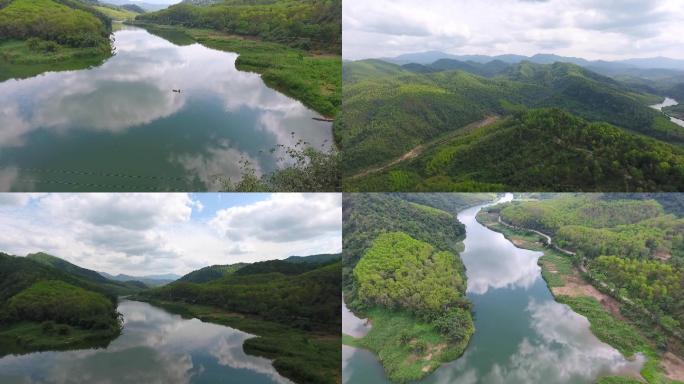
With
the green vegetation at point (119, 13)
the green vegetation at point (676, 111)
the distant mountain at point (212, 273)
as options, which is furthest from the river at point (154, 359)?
the green vegetation at point (676, 111)

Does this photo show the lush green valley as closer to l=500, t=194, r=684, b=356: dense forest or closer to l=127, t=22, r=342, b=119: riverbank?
l=500, t=194, r=684, b=356: dense forest

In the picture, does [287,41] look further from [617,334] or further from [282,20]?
[617,334]

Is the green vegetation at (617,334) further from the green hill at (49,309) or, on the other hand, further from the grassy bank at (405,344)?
the green hill at (49,309)

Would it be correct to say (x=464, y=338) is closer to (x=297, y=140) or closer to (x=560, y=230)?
(x=560, y=230)

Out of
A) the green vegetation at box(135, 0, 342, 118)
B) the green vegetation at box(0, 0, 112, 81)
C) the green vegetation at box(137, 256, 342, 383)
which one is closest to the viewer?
the green vegetation at box(137, 256, 342, 383)

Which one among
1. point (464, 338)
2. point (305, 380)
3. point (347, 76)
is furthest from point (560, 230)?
point (347, 76)

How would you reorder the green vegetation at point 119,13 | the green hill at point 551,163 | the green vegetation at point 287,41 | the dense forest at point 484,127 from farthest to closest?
the green vegetation at point 119,13
the dense forest at point 484,127
the green vegetation at point 287,41
the green hill at point 551,163

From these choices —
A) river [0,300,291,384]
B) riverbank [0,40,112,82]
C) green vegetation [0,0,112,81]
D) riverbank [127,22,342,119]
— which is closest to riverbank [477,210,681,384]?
riverbank [127,22,342,119]

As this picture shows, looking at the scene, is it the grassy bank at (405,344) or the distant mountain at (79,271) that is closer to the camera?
the distant mountain at (79,271)
